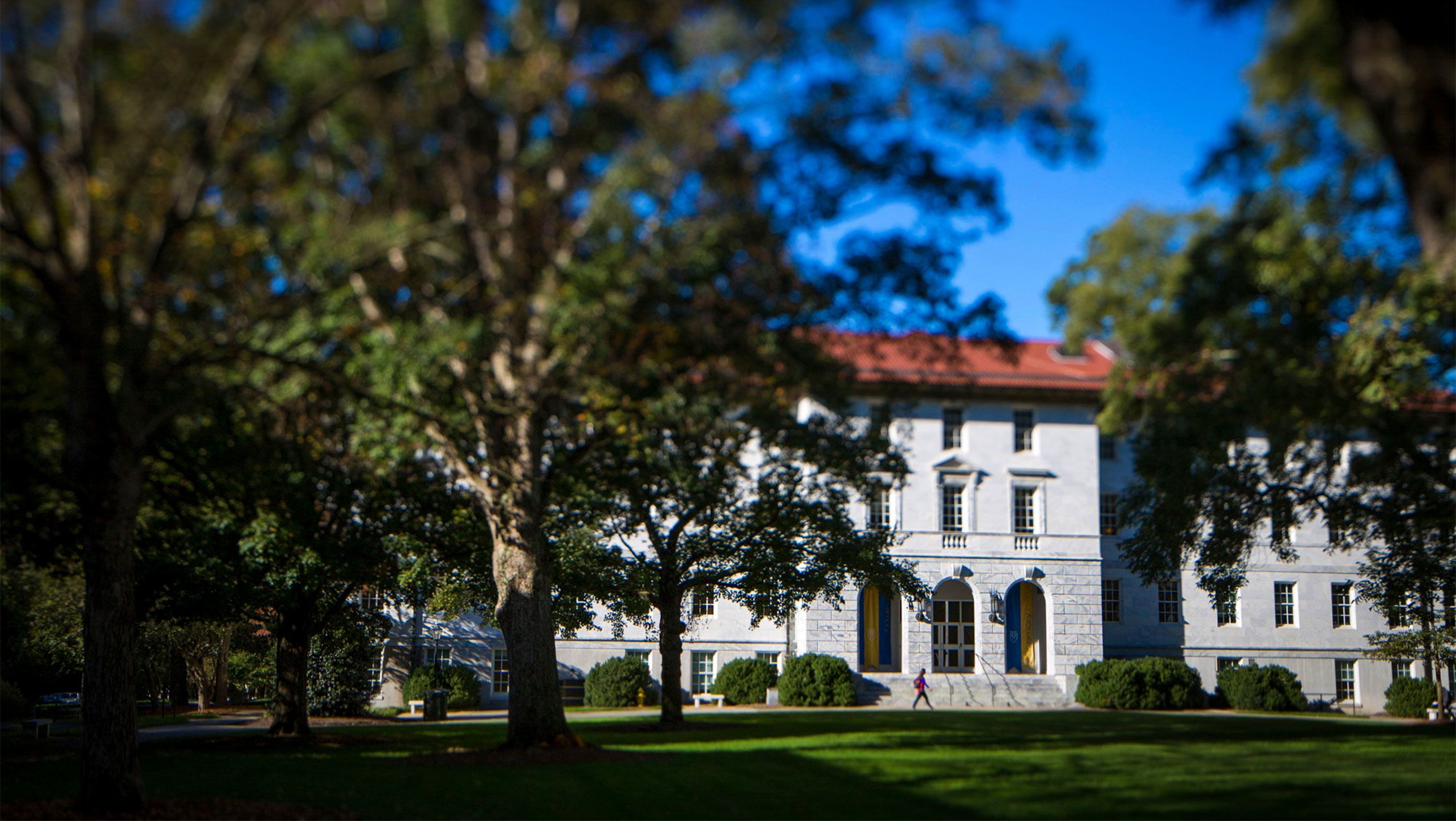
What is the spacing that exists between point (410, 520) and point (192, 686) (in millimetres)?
37090

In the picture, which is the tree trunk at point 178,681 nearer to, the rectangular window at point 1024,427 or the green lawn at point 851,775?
the green lawn at point 851,775

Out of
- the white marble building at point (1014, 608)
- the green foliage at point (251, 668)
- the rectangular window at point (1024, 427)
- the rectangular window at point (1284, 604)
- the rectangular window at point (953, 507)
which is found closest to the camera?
the white marble building at point (1014, 608)

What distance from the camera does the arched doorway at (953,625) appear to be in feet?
159

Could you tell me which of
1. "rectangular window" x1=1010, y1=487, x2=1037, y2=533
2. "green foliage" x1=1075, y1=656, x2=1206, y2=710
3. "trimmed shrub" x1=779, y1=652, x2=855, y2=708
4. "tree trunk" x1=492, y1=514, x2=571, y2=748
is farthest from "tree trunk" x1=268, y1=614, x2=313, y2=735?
A: "rectangular window" x1=1010, y1=487, x2=1037, y2=533

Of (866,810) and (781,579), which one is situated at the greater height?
(781,579)

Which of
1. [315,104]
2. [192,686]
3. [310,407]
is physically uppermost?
[315,104]

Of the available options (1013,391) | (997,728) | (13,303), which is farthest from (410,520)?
(1013,391)

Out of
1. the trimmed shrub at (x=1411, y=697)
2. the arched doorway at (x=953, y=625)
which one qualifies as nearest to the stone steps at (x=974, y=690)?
the arched doorway at (x=953, y=625)

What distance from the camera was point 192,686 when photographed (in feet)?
179

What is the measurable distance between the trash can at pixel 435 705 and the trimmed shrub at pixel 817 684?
12.5 metres

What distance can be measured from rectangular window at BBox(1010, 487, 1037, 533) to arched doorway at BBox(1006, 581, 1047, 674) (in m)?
2.22

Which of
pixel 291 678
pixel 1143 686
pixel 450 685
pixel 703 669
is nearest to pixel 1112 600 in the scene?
pixel 1143 686

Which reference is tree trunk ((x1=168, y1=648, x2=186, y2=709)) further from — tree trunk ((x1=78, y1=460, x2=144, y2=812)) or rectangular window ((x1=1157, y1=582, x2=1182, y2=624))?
rectangular window ((x1=1157, y1=582, x2=1182, y2=624))

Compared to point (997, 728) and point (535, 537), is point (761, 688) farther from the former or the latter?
point (535, 537)
